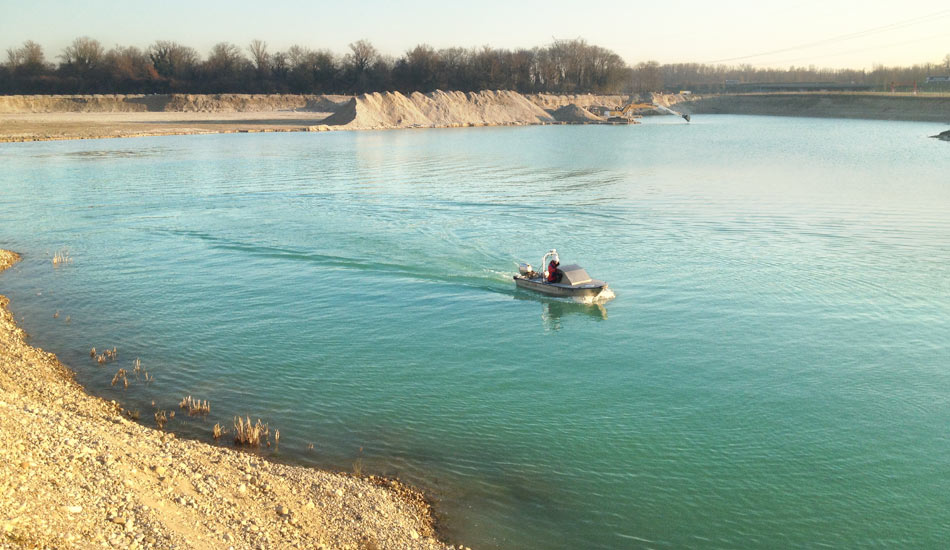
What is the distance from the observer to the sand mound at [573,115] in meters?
158

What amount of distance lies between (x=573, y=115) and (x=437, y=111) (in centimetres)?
3173

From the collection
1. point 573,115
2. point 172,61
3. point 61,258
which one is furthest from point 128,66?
point 61,258

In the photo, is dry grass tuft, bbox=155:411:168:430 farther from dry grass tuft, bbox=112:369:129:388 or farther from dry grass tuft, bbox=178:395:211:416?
dry grass tuft, bbox=112:369:129:388

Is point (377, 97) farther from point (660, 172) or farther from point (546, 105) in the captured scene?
point (660, 172)

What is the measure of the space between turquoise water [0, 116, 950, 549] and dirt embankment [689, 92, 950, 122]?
288ft

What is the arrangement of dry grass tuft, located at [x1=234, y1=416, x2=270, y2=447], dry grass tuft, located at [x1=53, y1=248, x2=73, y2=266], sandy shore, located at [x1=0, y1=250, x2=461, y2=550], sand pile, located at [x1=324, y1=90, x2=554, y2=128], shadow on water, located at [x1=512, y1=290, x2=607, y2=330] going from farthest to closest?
sand pile, located at [x1=324, y1=90, x2=554, y2=128], dry grass tuft, located at [x1=53, y1=248, x2=73, y2=266], shadow on water, located at [x1=512, y1=290, x2=607, y2=330], dry grass tuft, located at [x1=234, y1=416, x2=270, y2=447], sandy shore, located at [x1=0, y1=250, x2=461, y2=550]

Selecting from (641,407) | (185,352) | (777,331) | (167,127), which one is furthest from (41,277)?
(167,127)

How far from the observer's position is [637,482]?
46.3 ft

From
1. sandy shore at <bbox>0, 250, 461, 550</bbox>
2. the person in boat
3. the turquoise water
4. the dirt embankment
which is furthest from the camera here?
the dirt embankment

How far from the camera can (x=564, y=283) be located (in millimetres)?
25797

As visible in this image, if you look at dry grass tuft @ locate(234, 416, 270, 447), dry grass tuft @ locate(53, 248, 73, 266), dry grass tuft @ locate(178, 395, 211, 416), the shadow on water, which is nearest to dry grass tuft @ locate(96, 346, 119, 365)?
dry grass tuft @ locate(178, 395, 211, 416)

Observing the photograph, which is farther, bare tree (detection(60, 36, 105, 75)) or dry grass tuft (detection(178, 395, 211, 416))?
bare tree (detection(60, 36, 105, 75))

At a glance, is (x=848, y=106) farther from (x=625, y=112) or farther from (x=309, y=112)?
(x=309, y=112)

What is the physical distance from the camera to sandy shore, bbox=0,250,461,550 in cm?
985
